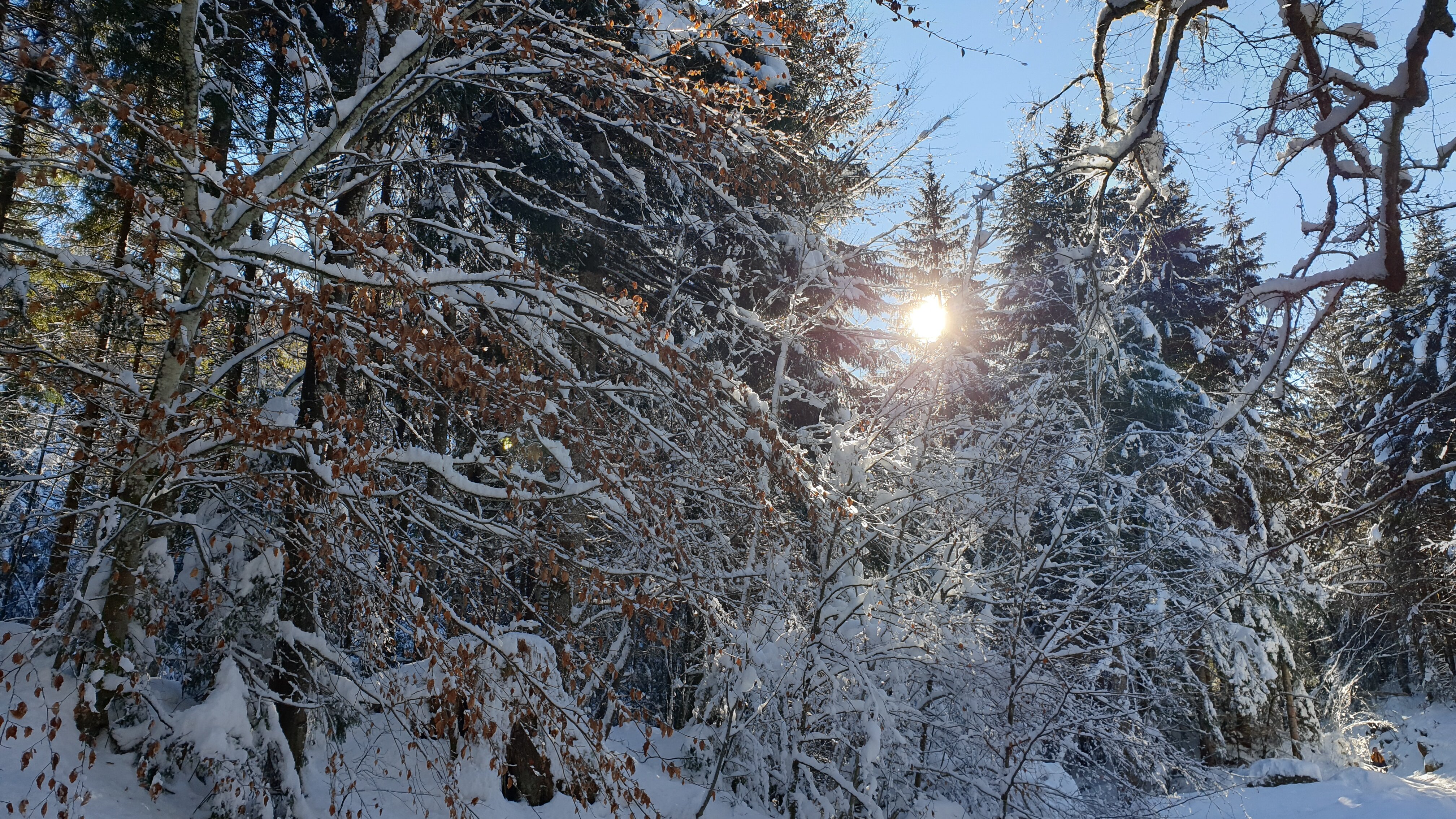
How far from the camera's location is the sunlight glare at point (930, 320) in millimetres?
5387

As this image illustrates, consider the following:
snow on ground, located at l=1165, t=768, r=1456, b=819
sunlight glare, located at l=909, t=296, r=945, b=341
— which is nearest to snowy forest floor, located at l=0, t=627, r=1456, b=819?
snow on ground, located at l=1165, t=768, r=1456, b=819

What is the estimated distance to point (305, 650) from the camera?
18.4 feet

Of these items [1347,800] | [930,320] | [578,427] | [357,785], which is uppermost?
[930,320]

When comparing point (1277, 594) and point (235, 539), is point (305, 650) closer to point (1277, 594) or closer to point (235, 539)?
point (235, 539)

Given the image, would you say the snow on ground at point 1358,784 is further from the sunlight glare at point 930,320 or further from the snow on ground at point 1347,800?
the sunlight glare at point 930,320


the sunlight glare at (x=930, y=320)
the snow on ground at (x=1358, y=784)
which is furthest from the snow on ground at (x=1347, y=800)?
the sunlight glare at (x=930, y=320)

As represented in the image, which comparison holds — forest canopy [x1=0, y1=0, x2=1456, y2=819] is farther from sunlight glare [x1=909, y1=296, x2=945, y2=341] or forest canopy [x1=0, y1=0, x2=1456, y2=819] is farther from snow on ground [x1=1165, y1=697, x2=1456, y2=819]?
snow on ground [x1=1165, y1=697, x2=1456, y2=819]

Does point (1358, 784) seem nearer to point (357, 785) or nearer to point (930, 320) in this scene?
point (930, 320)

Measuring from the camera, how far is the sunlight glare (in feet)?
17.7

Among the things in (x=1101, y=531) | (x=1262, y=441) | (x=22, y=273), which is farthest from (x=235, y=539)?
(x=1262, y=441)

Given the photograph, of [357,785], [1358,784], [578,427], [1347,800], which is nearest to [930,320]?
[578,427]

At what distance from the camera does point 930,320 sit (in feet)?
19.7

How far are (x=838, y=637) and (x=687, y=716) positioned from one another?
5.09m

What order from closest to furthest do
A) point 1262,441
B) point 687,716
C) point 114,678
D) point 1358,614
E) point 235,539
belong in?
point 114,678 < point 235,539 < point 687,716 < point 1262,441 < point 1358,614
